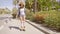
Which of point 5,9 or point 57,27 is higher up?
point 57,27

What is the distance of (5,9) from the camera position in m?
187

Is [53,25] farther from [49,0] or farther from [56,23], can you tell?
[49,0]

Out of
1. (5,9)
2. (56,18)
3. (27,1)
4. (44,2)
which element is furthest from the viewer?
(5,9)

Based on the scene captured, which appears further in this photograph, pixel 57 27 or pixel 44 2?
pixel 44 2

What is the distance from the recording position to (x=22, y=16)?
52.2 ft

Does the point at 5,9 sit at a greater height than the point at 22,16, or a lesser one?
lesser

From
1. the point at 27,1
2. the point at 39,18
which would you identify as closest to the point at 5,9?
the point at 27,1

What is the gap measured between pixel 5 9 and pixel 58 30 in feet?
574

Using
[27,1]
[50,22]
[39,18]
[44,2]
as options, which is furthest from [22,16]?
[27,1]

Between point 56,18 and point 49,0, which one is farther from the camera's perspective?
point 49,0

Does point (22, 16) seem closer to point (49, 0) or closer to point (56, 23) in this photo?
point (56, 23)

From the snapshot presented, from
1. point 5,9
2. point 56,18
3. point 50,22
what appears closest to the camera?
point 56,18

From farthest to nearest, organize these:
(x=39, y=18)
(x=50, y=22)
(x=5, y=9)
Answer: (x=5, y=9), (x=39, y=18), (x=50, y=22)

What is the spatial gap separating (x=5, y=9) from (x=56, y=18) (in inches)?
6850
